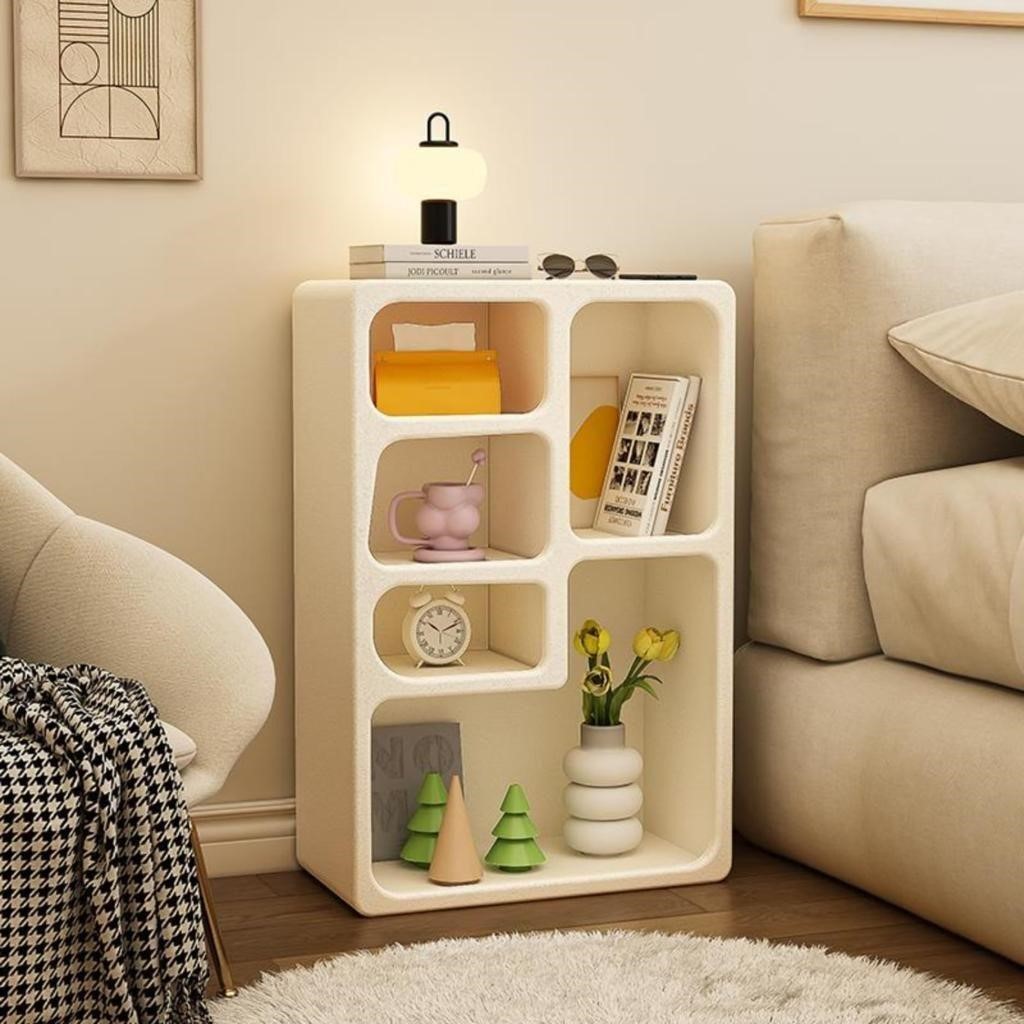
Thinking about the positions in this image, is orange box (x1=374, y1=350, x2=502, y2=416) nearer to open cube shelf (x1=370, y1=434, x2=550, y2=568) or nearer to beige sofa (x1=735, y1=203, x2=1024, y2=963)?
open cube shelf (x1=370, y1=434, x2=550, y2=568)

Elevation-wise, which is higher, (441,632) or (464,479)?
(464,479)

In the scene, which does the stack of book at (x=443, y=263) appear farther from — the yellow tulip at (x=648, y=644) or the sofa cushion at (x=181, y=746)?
the sofa cushion at (x=181, y=746)

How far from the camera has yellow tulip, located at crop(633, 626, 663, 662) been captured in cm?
279

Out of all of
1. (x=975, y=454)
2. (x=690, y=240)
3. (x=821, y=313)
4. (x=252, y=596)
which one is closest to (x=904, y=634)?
(x=975, y=454)

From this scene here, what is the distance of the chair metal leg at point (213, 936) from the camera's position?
2215mm

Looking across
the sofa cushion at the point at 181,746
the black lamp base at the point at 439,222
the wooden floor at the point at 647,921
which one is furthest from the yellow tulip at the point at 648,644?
the sofa cushion at the point at 181,746

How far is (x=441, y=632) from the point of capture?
2695 mm

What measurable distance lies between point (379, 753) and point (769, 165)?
3.86 feet

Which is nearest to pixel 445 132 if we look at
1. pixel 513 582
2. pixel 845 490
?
pixel 513 582

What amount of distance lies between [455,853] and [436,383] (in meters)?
0.69

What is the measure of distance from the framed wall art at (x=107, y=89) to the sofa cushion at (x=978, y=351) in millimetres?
1100

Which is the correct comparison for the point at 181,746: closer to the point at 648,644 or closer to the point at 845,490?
the point at 648,644

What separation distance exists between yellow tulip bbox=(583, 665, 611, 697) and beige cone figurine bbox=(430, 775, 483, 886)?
0.95ft

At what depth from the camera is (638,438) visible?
279 cm
